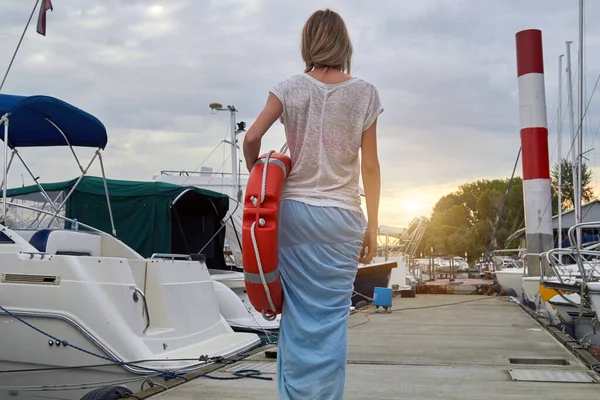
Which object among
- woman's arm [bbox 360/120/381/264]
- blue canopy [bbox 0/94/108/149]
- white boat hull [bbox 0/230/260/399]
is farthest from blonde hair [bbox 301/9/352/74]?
blue canopy [bbox 0/94/108/149]

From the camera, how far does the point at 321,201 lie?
236 centimetres

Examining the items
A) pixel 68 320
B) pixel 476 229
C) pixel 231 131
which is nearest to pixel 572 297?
pixel 68 320

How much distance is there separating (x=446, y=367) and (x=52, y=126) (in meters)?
6.06

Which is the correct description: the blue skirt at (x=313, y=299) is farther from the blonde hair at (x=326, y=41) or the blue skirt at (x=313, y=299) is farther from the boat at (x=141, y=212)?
the boat at (x=141, y=212)

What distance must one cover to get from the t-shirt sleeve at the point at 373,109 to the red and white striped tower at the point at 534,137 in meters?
16.1

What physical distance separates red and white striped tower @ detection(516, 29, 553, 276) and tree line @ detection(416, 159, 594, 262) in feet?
154

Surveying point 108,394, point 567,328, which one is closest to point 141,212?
point 108,394

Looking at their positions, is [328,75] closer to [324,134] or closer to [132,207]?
[324,134]

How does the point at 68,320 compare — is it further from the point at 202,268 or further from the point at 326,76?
the point at 326,76

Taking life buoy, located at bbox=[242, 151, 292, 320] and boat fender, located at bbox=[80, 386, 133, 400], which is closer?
life buoy, located at bbox=[242, 151, 292, 320]

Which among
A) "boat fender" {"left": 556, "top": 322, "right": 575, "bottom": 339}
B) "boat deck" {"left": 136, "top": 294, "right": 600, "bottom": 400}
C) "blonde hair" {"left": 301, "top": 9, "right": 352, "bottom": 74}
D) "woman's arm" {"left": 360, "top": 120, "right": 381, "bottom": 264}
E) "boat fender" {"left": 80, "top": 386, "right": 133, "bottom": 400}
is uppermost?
"blonde hair" {"left": 301, "top": 9, "right": 352, "bottom": 74}

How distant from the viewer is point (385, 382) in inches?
189

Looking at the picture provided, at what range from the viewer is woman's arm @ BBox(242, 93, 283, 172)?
7.74 ft

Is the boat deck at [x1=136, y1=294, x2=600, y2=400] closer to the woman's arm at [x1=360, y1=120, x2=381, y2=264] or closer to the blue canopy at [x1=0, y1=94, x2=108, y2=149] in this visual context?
the woman's arm at [x1=360, y1=120, x2=381, y2=264]
